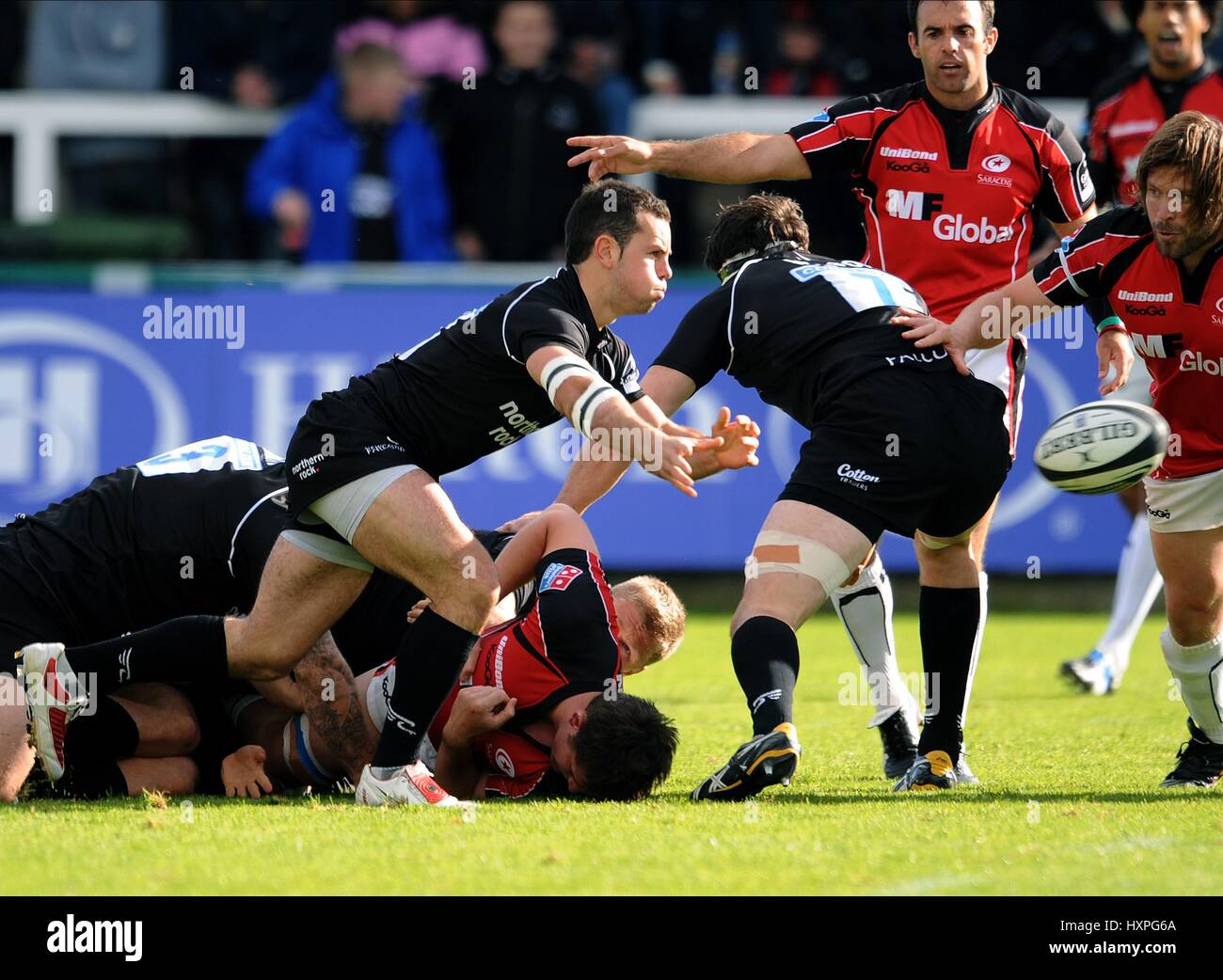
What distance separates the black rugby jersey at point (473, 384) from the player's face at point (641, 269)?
4.9 inches

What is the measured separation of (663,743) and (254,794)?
138 cm

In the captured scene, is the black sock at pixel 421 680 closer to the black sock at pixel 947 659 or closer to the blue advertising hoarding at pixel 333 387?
the black sock at pixel 947 659

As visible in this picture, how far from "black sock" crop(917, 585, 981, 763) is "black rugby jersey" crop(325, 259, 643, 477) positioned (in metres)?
1.27

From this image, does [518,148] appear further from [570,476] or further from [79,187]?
[570,476]

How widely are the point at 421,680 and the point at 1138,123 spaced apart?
521 centimetres

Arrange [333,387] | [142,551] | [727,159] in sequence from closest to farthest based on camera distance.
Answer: [142,551] → [727,159] → [333,387]

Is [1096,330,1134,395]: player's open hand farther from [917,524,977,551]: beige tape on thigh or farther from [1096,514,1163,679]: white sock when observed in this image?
[1096,514,1163,679]: white sock

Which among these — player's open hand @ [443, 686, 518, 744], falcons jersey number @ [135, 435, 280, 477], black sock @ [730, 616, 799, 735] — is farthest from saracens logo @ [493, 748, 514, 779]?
falcons jersey number @ [135, 435, 280, 477]

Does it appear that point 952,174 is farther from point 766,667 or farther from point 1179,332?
point 766,667

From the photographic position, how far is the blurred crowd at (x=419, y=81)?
12.2m

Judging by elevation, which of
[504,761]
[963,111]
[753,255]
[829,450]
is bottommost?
[504,761]

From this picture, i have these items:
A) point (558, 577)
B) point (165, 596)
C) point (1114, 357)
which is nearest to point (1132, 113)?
point (1114, 357)

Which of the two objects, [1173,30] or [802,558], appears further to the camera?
[1173,30]

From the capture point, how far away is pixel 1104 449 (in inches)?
206
